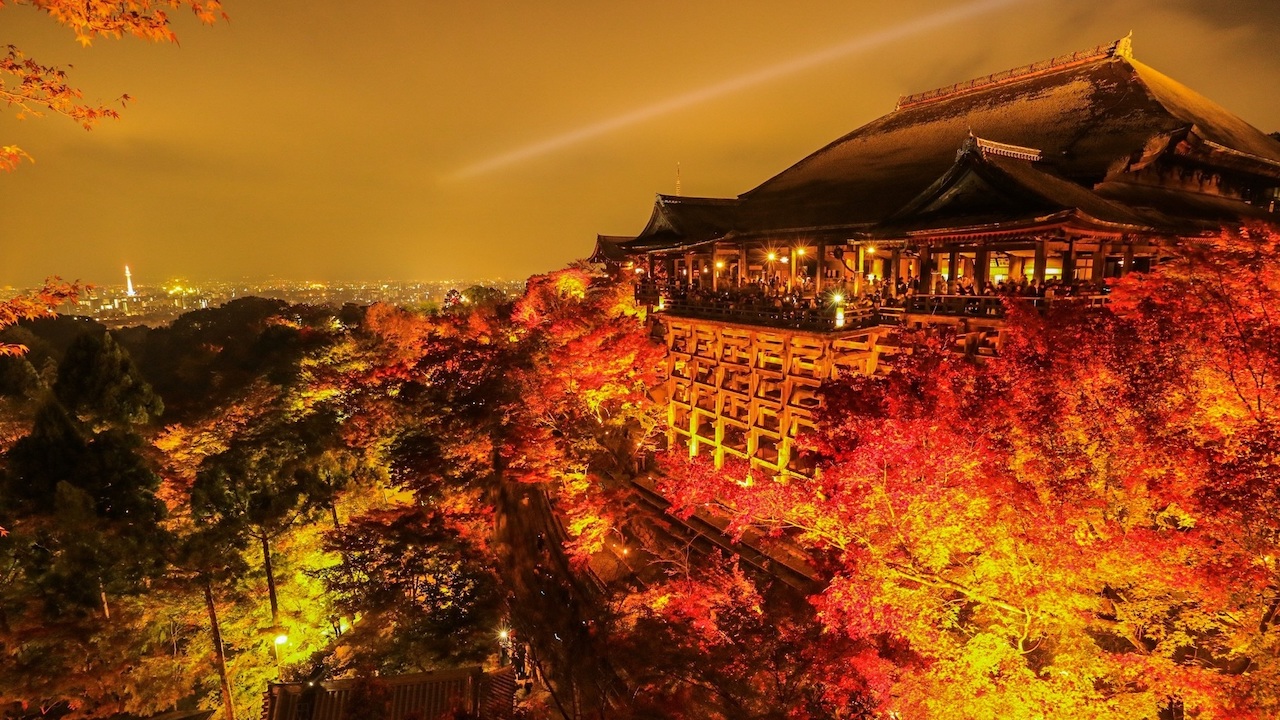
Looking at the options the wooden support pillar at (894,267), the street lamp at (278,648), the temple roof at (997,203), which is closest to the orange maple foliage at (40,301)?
the temple roof at (997,203)

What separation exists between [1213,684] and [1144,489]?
259 cm

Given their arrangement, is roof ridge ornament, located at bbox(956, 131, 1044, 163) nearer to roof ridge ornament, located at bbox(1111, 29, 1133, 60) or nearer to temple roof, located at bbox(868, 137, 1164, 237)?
temple roof, located at bbox(868, 137, 1164, 237)

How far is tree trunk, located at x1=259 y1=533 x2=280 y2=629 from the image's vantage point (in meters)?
20.0

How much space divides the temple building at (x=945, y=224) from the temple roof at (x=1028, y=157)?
0.29ft

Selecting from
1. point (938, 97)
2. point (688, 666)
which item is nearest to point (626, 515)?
point (688, 666)

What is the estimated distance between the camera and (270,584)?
20250 millimetres

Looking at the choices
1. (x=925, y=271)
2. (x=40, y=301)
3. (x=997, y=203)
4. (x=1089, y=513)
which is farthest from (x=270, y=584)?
(x=997, y=203)

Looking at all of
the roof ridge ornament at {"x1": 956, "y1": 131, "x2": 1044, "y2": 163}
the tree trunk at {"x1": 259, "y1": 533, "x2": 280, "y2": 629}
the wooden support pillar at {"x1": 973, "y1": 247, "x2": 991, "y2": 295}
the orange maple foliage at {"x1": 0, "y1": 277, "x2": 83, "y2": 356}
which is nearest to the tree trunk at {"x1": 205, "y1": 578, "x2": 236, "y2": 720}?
the tree trunk at {"x1": 259, "y1": 533, "x2": 280, "y2": 629}

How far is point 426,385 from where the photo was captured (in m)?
28.5

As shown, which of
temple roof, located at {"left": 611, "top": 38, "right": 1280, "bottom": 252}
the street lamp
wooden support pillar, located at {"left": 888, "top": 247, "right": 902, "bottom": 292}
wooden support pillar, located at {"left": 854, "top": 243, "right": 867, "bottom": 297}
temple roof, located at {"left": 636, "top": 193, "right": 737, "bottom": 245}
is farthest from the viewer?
temple roof, located at {"left": 636, "top": 193, "right": 737, "bottom": 245}

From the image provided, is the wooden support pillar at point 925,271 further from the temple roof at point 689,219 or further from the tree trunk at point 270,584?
the tree trunk at point 270,584

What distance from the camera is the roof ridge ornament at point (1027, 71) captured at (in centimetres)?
2306

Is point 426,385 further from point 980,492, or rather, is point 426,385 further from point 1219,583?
point 1219,583

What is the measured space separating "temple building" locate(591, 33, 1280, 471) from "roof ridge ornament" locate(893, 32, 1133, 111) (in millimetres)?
69
